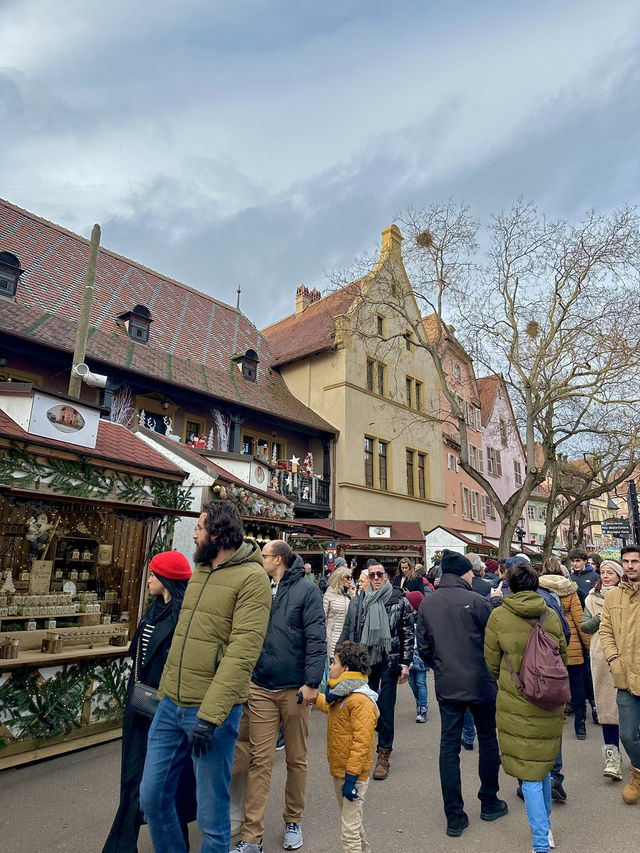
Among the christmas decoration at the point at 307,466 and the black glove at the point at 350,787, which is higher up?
the christmas decoration at the point at 307,466

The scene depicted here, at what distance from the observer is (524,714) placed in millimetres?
3562

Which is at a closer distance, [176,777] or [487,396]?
[176,777]

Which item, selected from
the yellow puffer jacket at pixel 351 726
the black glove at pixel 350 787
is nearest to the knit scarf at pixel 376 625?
the yellow puffer jacket at pixel 351 726

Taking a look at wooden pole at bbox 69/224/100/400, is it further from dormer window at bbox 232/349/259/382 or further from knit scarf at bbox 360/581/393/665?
dormer window at bbox 232/349/259/382

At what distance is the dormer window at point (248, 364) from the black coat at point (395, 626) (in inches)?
619

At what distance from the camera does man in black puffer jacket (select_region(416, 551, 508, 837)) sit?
3.88 m

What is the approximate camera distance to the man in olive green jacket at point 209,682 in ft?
9.16

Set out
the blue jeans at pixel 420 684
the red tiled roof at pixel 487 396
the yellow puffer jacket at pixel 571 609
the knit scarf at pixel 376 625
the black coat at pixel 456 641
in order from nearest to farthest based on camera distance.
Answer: the black coat at pixel 456 641, the knit scarf at pixel 376 625, the yellow puffer jacket at pixel 571 609, the blue jeans at pixel 420 684, the red tiled roof at pixel 487 396

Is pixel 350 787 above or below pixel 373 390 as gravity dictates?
below

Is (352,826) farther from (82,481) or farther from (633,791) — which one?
(82,481)

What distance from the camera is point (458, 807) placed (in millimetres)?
3850

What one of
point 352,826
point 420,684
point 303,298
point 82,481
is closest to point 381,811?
point 352,826

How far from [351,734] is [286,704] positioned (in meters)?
0.51

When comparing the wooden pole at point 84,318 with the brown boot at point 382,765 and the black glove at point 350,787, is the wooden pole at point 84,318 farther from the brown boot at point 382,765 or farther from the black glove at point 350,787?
the black glove at point 350,787
